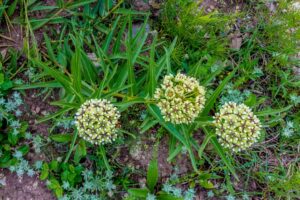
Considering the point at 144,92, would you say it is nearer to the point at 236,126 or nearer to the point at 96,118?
the point at 96,118

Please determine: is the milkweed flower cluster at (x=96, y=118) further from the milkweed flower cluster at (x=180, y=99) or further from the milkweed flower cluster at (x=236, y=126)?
the milkweed flower cluster at (x=236, y=126)

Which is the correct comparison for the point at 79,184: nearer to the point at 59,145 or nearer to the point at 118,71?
the point at 59,145

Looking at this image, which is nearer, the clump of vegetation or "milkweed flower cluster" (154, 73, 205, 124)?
"milkweed flower cluster" (154, 73, 205, 124)

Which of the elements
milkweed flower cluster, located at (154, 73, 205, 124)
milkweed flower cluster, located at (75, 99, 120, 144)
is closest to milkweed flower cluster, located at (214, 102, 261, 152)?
milkweed flower cluster, located at (154, 73, 205, 124)

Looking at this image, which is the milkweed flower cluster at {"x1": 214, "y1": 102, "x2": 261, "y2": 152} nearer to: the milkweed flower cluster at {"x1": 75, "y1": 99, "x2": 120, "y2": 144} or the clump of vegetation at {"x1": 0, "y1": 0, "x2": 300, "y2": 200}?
the clump of vegetation at {"x1": 0, "y1": 0, "x2": 300, "y2": 200}

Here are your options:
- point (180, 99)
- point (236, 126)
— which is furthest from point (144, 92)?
point (236, 126)
